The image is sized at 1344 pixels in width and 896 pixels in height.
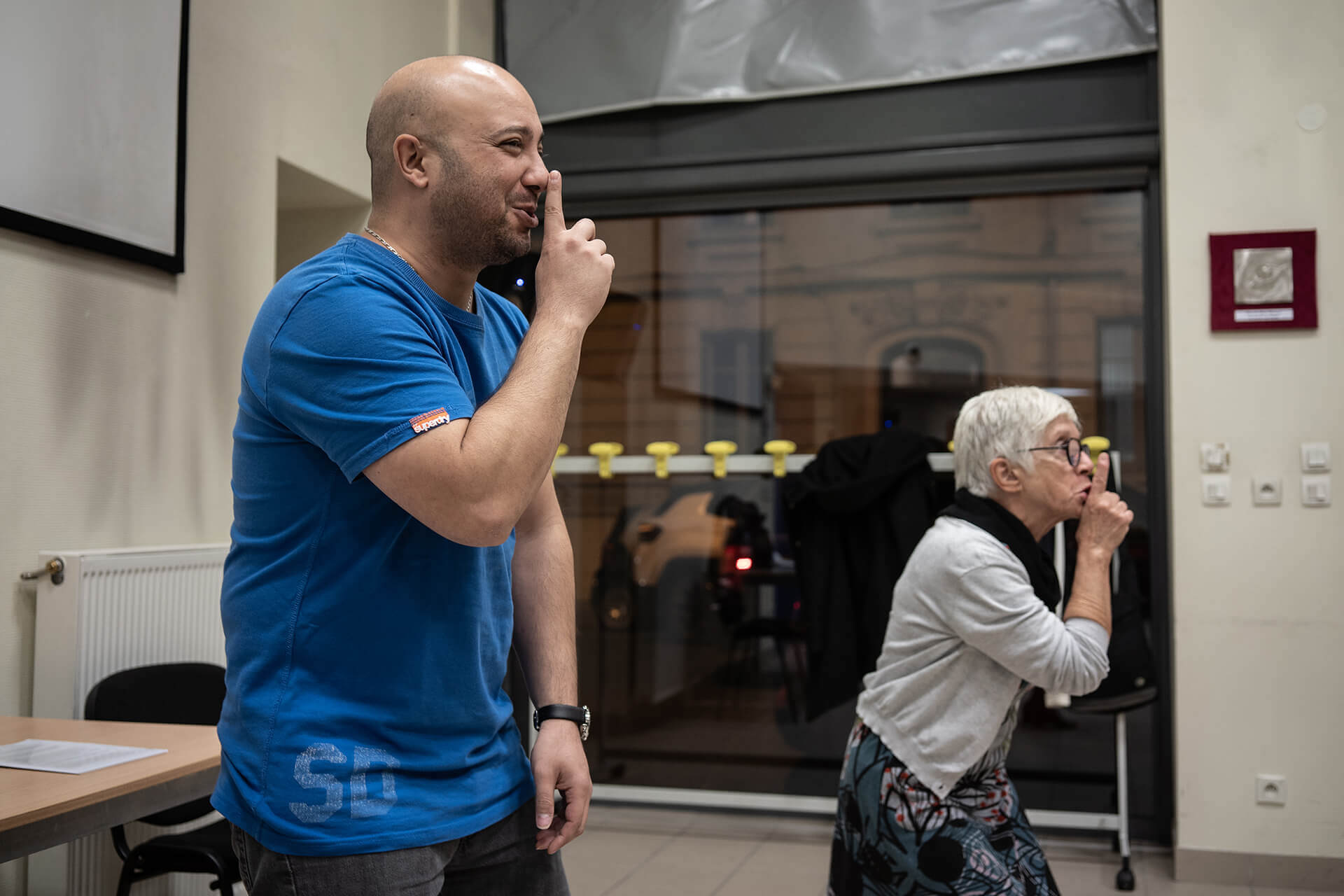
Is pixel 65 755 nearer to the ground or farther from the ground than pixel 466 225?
nearer to the ground

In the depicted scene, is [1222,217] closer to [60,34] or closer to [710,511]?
[710,511]

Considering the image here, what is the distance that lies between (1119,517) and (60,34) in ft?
8.22

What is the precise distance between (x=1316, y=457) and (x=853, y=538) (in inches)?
57.4

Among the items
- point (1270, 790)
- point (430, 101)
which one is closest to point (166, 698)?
point (430, 101)

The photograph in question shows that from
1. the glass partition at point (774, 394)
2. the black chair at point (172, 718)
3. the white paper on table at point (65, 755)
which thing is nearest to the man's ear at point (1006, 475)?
the white paper on table at point (65, 755)

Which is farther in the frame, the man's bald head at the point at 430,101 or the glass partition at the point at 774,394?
the glass partition at the point at 774,394

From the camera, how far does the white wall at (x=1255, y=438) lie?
11.1 ft

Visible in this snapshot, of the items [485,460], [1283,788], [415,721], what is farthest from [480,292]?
[1283,788]

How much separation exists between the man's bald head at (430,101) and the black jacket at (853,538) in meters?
2.77

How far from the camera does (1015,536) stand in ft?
6.46

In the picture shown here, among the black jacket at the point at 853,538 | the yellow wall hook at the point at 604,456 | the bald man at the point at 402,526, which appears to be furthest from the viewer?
the yellow wall hook at the point at 604,456

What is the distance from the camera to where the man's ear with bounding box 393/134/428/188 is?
1.04m

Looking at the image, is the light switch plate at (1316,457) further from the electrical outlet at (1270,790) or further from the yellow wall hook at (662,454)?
the yellow wall hook at (662,454)

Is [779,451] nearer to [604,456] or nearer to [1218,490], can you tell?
[604,456]
